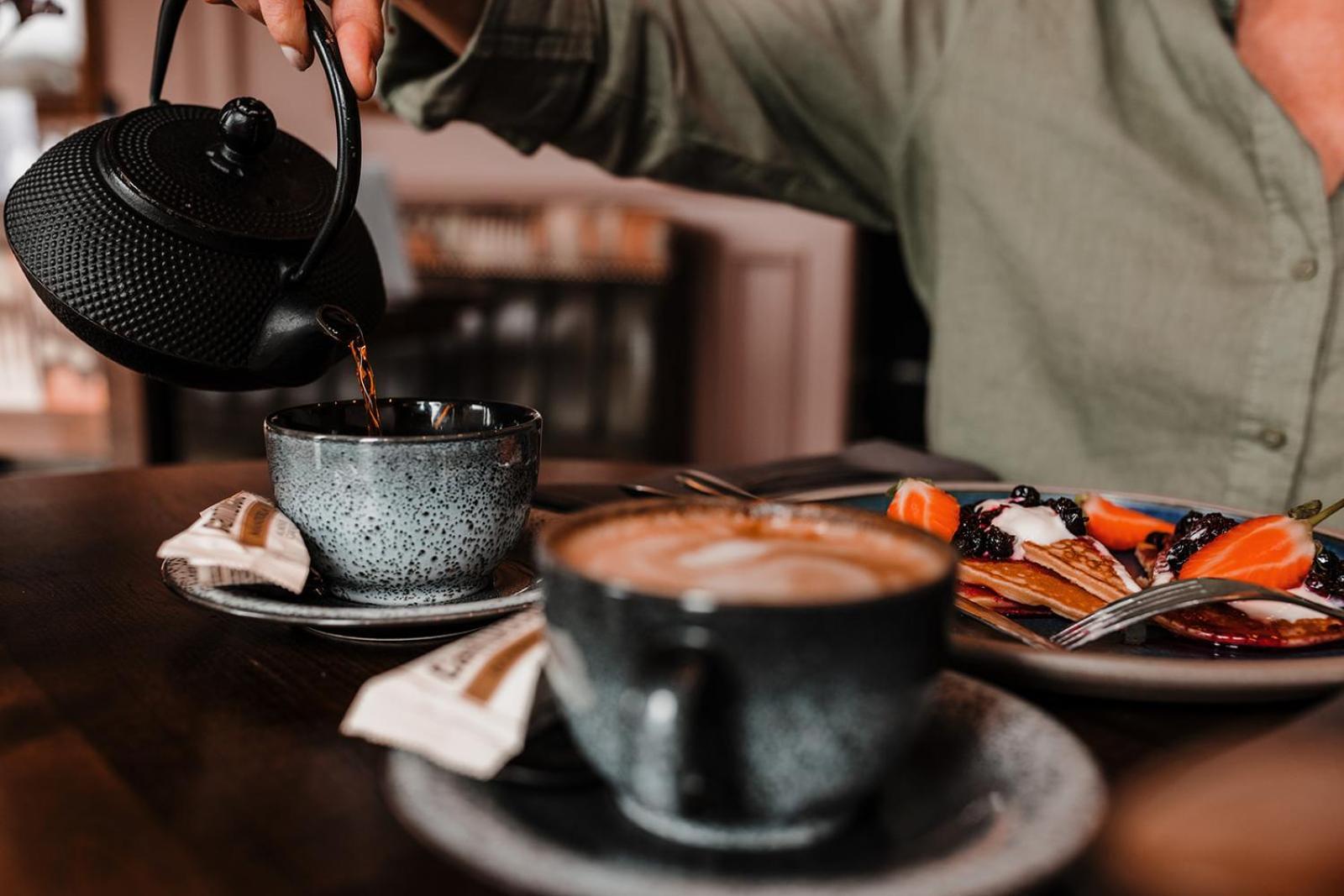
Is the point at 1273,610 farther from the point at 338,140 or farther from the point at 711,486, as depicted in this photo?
the point at 338,140

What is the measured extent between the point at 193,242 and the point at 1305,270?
0.84 meters

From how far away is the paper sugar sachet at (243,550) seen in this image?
0.47 m

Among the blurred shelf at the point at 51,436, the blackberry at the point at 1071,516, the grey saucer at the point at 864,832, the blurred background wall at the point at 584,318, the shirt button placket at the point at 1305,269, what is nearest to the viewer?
the grey saucer at the point at 864,832

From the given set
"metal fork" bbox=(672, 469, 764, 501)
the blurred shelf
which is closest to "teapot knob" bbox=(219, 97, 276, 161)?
"metal fork" bbox=(672, 469, 764, 501)

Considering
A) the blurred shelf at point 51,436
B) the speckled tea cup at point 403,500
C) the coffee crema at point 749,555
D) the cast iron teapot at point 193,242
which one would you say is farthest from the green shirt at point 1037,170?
the blurred shelf at point 51,436

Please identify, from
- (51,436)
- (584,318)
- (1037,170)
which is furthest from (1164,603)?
(51,436)

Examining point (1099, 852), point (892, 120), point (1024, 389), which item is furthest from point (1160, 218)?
point (1099, 852)

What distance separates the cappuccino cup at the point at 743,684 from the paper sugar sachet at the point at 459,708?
18 millimetres

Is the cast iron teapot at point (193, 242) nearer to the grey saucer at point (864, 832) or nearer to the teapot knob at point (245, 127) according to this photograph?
the teapot knob at point (245, 127)

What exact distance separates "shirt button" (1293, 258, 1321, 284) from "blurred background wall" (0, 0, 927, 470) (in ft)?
6.28

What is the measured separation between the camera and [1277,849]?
0.25m

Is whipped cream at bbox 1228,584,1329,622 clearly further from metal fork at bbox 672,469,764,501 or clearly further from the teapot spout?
the teapot spout

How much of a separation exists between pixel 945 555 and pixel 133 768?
26cm

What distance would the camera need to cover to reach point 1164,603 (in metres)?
0.47
